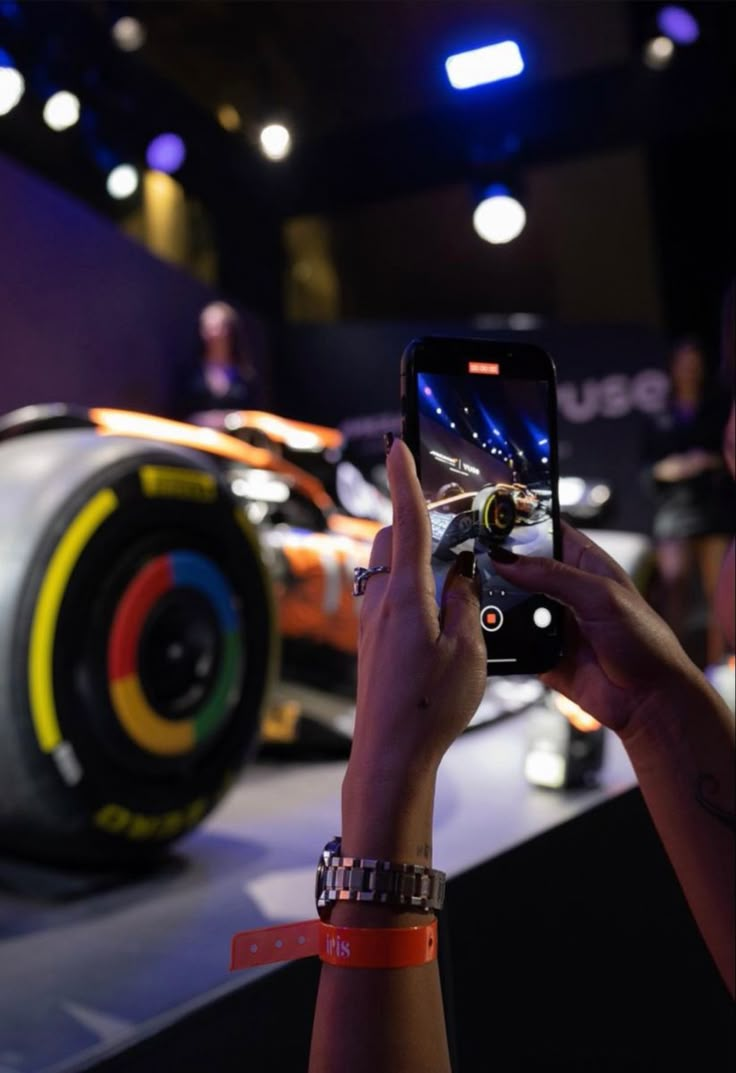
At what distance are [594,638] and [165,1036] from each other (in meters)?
0.53

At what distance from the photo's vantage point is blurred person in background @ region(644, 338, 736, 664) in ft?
10.3

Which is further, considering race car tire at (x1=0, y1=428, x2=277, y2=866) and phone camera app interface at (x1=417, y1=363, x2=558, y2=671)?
race car tire at (x1=0, y1=428, x2=277, y2=866)

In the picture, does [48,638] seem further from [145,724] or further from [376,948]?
[376,948]

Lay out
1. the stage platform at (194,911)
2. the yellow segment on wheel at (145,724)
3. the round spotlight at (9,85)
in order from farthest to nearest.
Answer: the round spotlight at (9,85)
the yellow segment on wheel at (145,724)
the stage platform at (194,911)

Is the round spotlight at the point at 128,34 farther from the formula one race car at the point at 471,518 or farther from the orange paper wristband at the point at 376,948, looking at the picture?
the orange paper wristband at the point at 376,948

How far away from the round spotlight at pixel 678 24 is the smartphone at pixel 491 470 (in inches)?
139

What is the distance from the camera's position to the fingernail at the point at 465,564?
0.56m

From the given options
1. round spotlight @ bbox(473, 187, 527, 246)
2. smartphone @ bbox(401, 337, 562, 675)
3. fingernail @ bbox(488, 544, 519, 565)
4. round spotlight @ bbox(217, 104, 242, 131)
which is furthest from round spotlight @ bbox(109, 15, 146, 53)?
fingernail @ bbox(488, 544, 519, 565)

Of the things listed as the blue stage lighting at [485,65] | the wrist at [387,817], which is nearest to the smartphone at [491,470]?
the wrist at [387,817]

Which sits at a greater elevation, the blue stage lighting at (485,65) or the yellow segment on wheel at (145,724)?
the blue stage lighting at (485,65)

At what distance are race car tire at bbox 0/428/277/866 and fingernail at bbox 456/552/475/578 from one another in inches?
30.0

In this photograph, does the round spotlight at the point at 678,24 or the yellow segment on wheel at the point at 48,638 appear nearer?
the yellow segment on wheel at the point at 48,638

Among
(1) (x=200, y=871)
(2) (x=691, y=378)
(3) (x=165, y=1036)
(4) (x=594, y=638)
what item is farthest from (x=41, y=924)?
(2) (x=691, y=378)

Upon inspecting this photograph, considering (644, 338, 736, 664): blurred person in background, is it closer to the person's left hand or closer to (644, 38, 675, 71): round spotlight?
(644, 38, 675, 71): round spotlight
